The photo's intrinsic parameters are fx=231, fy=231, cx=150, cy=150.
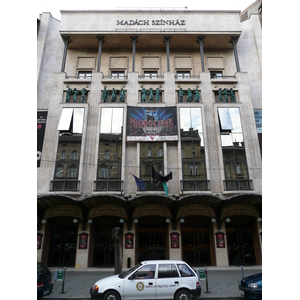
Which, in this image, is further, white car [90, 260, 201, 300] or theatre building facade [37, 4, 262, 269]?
theatre building facade [37, 4, 262, 269]

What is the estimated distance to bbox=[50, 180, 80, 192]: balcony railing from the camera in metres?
19.5

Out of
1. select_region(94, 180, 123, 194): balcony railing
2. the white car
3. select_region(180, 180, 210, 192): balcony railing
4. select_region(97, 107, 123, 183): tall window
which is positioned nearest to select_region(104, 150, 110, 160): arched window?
select_region(97, 107, 123, 183): tall window

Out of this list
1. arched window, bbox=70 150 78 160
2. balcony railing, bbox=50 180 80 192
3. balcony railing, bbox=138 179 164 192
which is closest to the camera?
balcony railing, bbox=50 180 80 192

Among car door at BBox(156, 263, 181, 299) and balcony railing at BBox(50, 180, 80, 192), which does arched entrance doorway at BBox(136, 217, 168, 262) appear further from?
car door at BBox(156, 263, 181, 299)

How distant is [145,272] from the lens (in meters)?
9.70

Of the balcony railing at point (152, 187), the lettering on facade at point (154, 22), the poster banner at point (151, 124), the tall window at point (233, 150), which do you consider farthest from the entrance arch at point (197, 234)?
the lettering on facade at point (154, 22)

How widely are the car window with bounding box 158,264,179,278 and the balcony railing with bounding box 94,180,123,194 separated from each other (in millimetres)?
10532

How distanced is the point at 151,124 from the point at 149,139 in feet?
5.16

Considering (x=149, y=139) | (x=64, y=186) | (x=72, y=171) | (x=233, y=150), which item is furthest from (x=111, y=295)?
(x=233, y=150)

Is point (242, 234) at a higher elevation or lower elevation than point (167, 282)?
higher

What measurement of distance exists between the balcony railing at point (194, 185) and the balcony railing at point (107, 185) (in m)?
5.35

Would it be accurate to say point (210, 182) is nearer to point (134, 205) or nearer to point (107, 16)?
point (134, 205)

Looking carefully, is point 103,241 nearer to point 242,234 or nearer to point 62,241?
point 62,241

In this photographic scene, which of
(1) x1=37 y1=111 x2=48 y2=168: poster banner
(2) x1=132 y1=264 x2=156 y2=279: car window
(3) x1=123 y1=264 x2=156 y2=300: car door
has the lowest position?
(3) x1=123 y1=264 x2=156 y2=300: car door
